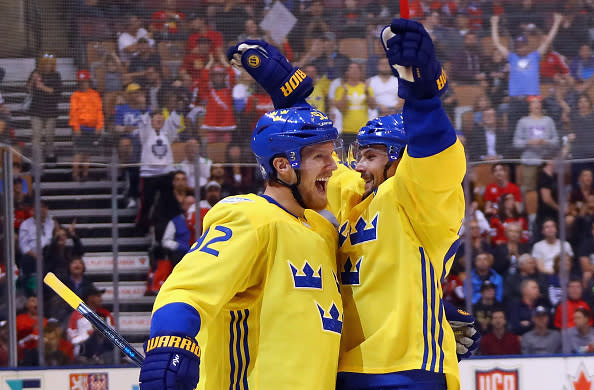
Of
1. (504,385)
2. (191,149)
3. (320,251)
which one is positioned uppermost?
(191,149)

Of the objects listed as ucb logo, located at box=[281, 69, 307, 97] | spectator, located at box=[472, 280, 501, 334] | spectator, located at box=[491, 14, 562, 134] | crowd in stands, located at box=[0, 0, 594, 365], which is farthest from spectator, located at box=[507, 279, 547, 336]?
ucb logo, located at box=[281, 69, 307, 97]

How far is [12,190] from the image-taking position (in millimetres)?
5887

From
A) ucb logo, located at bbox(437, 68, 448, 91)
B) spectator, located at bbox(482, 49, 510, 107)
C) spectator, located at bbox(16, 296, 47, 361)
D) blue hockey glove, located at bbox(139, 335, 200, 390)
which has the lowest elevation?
spectator, located at bbox(16, 296, 47, 361)

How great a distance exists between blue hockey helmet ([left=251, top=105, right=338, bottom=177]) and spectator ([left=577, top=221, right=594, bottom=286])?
12.0 feet

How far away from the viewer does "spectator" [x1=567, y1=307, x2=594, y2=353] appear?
5867 mm

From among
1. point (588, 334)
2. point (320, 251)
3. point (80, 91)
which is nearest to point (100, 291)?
point (80, 91)

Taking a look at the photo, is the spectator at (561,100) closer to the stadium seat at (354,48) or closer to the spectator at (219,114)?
the stadium seat at (354,48)

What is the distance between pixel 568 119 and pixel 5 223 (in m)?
3.72

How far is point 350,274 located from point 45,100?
3.77 meters

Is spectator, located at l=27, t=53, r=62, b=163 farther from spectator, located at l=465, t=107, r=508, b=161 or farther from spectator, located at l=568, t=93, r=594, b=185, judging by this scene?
spectator, located at l=568, t=93, r=594, b=185

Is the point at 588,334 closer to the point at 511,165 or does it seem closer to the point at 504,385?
the point at 504,385

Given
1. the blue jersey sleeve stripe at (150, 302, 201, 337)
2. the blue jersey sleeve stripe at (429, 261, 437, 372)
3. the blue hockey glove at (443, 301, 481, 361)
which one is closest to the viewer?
the blue jersey sleeve stripe at (150, 302, 201, 337)

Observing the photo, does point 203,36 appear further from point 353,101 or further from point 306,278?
point 306,278

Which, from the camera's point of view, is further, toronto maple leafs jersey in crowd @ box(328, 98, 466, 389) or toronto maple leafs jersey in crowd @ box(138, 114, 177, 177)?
toronto maple leafs jersey in crowd @ box(138, 114, 177, 177)
